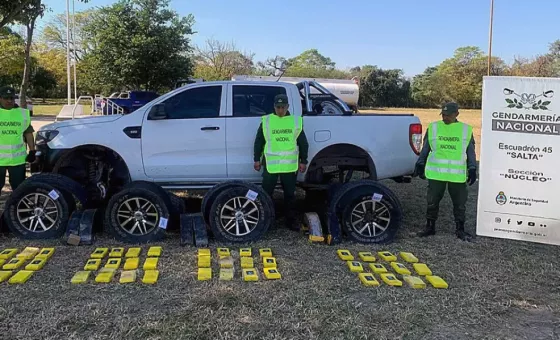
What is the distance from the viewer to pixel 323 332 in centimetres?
380

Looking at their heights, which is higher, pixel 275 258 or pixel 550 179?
pixel 550 179

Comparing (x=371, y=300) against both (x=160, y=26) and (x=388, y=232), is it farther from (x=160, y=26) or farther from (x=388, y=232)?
(x=160, y=26)

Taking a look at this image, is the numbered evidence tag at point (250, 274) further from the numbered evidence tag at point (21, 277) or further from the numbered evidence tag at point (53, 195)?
the numbered evidence tag at point (53, 195)

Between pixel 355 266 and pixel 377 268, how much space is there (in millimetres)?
221

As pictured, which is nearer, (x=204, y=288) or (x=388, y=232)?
(x=204, y=288)

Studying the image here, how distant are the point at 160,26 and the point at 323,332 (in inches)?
980

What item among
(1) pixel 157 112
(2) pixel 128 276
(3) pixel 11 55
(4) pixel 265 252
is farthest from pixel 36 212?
(3) pixel 11 55

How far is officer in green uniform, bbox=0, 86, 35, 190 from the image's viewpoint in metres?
6.34

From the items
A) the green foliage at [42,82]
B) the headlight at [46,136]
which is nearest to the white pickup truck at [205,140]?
the headlight at [46,136]

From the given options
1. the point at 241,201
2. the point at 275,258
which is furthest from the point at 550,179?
the point at 241,201

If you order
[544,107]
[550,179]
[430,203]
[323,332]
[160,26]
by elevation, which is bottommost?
[323,332]

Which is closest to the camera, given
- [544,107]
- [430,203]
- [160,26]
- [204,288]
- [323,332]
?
[323,332]

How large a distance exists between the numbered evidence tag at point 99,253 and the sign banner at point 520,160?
13.1 feet

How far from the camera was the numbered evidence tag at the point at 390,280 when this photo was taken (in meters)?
4.77
